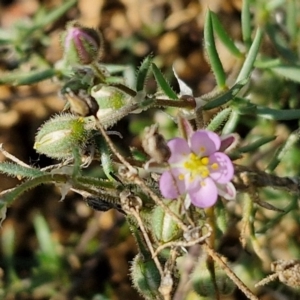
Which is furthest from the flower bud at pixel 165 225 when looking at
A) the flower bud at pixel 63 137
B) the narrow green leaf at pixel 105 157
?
the flower bud at pixel 63 137

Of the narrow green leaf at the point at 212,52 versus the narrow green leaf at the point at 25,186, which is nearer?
the narrow green leaf at the point at 25,186

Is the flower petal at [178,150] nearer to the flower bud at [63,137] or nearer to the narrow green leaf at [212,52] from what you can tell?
the flower bud at [63,137]

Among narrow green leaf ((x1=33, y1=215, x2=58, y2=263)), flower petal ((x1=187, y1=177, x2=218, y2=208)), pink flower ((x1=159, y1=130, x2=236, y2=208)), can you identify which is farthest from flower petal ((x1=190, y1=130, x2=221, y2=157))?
narrow green leaf ((x1=33, y1=215, x2=58, y2=263))

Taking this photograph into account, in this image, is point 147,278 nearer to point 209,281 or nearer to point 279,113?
point 209,281

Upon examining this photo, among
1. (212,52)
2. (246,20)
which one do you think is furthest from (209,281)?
(246,20)

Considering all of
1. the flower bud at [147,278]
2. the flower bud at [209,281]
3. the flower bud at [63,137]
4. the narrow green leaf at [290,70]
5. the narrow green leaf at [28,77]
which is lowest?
the flower bud at [209,281]

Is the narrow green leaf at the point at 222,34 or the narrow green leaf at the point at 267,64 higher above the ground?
the narrow green leaf at the point at 222,34

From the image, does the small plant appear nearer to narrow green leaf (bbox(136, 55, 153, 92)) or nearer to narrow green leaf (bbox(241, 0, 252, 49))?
narrow green leaf (bbox(136, 55, 153, 92))

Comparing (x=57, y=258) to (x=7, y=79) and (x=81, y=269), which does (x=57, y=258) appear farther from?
(x=7, y=79)
